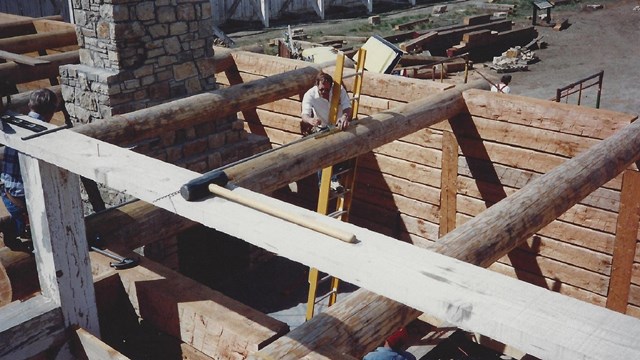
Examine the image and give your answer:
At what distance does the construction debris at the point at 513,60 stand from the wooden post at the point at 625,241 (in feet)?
42.6

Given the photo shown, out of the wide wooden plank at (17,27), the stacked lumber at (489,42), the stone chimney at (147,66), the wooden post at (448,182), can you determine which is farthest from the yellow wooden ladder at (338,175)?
the stacked lumber at (489,42)

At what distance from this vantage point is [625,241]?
6.62 m

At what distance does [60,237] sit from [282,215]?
1.68 m

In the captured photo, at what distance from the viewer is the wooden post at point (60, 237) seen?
11.2 ft

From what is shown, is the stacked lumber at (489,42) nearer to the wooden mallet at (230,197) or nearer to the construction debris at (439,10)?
the construction debris at (439,10)

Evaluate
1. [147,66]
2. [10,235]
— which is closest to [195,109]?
[147,66]

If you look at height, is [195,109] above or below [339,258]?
below

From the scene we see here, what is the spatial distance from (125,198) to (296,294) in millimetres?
2307

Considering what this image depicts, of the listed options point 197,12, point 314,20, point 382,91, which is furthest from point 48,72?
point 314,20

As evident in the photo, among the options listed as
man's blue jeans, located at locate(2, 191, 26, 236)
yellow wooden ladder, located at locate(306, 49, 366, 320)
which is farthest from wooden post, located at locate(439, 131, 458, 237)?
man's blue jeans, located at locate(2, 191, 26, 236)

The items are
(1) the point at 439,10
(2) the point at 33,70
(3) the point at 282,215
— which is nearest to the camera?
(3) the point at 282,215

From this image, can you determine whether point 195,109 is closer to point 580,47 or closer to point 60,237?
point 60,237

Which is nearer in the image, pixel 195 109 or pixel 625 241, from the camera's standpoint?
pixel 625 241

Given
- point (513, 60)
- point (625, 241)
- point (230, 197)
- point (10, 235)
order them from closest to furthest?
point (230, 197), point (10, 235), point (625, 241), point (513, 60)
